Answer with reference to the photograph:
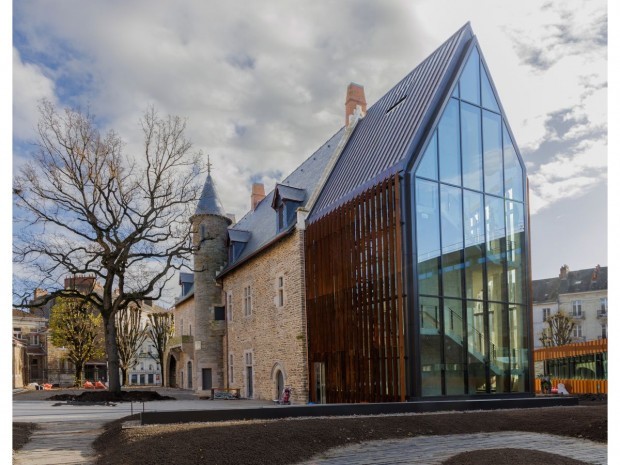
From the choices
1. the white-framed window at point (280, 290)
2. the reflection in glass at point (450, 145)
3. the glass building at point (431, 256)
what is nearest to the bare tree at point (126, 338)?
the white-framed window at point (280, 290)

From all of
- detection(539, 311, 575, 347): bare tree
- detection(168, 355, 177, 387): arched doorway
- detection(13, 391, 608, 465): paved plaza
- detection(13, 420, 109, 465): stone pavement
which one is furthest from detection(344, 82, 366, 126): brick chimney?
detection(539, 311, 575, 347): bare tree

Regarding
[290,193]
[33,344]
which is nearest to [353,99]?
[290,193]

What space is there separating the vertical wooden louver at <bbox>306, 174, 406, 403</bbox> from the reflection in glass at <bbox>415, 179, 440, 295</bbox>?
2.20ft

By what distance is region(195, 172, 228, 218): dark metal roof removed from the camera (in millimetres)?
33375

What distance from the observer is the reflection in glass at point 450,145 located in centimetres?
1727

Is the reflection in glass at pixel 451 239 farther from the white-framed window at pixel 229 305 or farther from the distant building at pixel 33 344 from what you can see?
the distant building at pixel 33 344

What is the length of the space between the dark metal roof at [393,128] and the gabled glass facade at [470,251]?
24.3 inches

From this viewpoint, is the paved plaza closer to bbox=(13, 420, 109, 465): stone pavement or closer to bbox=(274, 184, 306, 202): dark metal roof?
bbox=(13, 420, 109, 465): stone pavement

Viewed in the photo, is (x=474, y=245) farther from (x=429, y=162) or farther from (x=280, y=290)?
(x=280, y=290)

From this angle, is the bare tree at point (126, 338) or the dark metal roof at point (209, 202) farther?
the bare tree at point (126, 338)

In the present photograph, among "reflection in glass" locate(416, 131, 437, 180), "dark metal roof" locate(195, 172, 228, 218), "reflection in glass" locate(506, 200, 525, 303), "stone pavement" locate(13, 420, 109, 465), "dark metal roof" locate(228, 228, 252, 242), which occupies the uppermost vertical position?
"dark metal roof" locate(195, 172, 228, 218)

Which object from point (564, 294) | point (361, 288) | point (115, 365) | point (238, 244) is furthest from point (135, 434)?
point (564, 294)

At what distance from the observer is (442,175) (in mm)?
17141

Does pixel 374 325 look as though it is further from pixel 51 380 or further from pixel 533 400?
pixel 51 380
